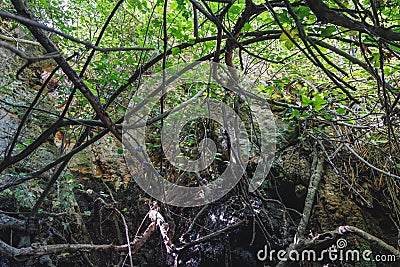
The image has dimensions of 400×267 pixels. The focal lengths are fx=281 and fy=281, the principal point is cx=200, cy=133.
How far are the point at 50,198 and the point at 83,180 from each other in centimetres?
59

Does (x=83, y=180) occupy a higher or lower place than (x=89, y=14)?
lower

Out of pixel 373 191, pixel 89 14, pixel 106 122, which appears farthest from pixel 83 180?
pixel 373 191

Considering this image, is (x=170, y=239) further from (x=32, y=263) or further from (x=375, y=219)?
(x=375, y=219)

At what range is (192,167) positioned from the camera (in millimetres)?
2064

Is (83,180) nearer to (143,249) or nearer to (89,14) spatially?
(143,249)

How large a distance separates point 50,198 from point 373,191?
2159 millimetres

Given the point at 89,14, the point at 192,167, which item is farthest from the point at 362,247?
the point at 89,14

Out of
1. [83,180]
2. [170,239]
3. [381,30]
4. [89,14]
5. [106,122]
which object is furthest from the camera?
[83,180]

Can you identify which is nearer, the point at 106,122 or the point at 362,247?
the point at 106,122

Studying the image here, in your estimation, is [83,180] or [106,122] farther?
[83,180]

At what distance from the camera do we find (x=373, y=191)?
2053 mm

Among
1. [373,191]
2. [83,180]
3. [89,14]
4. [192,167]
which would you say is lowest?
[373,191]

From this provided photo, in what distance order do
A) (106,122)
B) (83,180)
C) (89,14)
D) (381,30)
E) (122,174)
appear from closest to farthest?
(381,30)
(106,122)
(89,14)
(83,180)
(122,174)

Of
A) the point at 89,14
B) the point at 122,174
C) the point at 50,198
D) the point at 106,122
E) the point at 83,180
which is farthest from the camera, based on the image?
the point at 122,174
